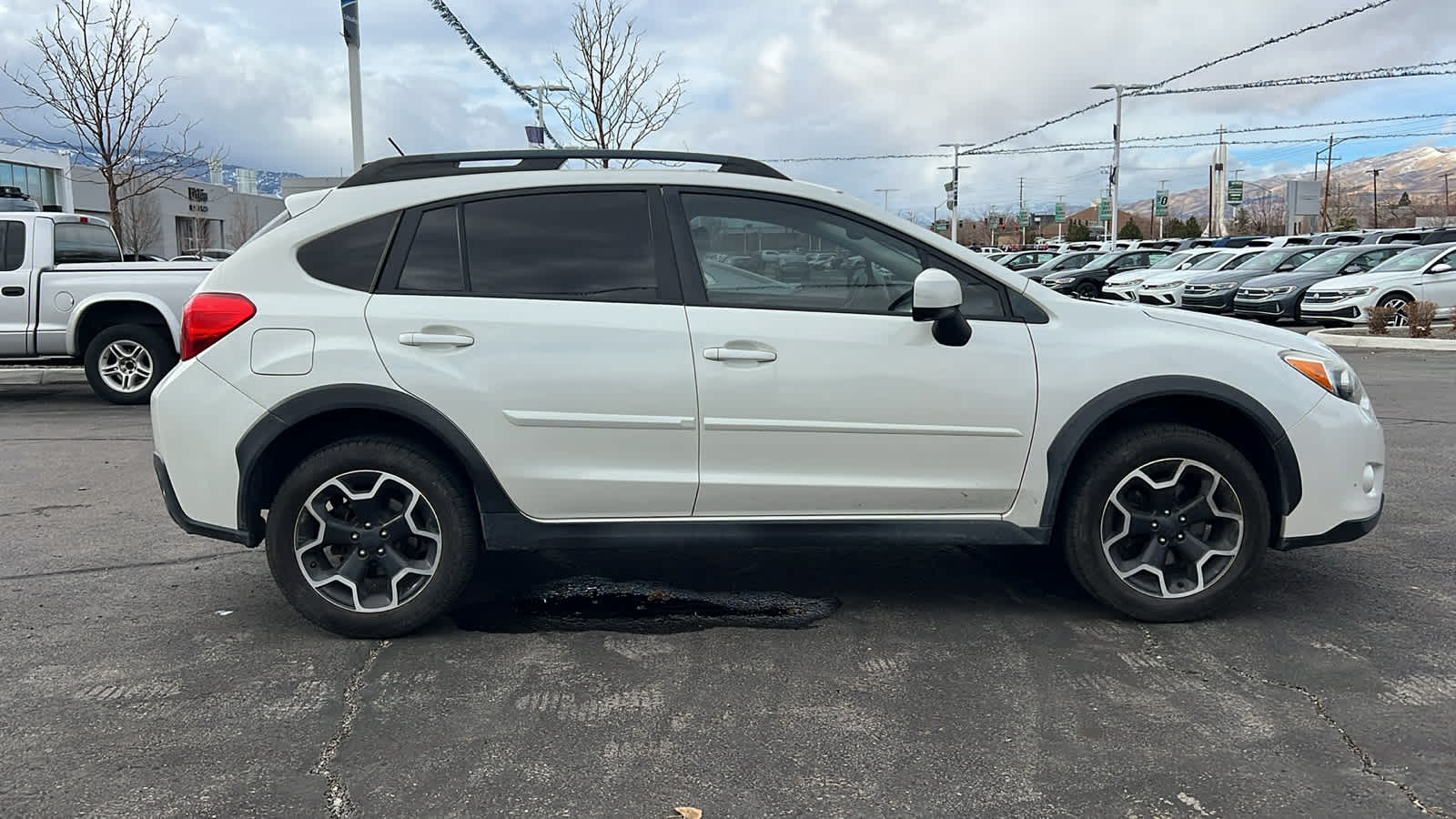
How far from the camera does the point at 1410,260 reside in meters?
19.5

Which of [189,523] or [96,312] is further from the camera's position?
[96,312]

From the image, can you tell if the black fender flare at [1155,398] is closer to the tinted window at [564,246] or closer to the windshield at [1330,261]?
the tinted window at [564,246]

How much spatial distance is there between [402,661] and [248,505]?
801 millimetres

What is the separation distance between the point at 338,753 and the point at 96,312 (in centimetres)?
905

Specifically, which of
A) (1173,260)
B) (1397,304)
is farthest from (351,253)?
(1173,260)

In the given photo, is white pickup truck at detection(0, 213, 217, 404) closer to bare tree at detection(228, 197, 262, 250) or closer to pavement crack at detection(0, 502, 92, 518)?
pavement crack at detection(0, 502, 92, 518)

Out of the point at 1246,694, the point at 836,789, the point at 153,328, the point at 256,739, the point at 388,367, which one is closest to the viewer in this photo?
the point at 836,789

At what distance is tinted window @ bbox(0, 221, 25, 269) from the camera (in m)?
10.6

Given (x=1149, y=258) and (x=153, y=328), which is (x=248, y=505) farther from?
(x=1149, y=258)

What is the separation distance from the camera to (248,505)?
4.03 meters

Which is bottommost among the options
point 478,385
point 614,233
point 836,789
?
point 836,789

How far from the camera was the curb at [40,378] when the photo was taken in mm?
12609

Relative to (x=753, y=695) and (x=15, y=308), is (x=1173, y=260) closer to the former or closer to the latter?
(x=15, y=308)

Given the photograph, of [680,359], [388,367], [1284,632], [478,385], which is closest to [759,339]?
[680,359]
